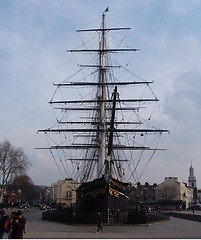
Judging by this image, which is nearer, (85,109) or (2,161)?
(85,109)

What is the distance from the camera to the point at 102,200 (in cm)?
2891

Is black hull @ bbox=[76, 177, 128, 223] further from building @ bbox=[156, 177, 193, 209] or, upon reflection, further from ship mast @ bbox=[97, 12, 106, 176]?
building @ bbox=[156, 177, 193, 209]

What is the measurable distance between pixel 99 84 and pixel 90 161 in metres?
9.67

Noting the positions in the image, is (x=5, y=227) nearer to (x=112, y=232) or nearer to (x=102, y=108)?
(x=112, y=232)

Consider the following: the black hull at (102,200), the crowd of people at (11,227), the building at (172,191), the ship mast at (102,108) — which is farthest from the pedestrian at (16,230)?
the building at (172,191)

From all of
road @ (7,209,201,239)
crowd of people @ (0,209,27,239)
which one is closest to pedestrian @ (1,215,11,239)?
crowd of people @ (0,209,27,239)

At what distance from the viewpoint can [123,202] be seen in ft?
102

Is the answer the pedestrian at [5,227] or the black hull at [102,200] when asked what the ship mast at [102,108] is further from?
the pedestrian at [5,227]

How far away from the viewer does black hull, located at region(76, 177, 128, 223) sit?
28641 millimetres

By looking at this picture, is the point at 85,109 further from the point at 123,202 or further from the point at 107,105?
the point at 123,202

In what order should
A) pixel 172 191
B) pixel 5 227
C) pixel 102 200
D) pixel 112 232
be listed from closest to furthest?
pixel 5 227, pixel 112 232, pixel 102 200, pixel 172 191

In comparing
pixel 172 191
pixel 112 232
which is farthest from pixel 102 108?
pixel 172 191

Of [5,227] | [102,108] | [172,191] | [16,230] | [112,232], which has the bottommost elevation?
[112,232]

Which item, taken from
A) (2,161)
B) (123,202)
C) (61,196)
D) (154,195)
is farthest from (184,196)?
(123,202)
